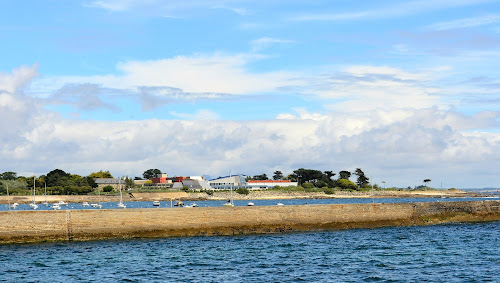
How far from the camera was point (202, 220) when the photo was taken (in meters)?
48.4

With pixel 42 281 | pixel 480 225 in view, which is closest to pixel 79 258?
pixel 42 281

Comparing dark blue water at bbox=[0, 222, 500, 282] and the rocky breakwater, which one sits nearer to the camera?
dark blue water at bbox=[0, 222, 500, 282]

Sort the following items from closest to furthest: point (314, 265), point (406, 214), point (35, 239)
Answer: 1. point (314, 265)
2. point (35, 239)
3. point (406, 214)

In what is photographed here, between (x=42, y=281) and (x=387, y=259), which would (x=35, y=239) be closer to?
(x=42, y=281)

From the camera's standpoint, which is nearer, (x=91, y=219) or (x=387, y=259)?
(x=387, y=259)

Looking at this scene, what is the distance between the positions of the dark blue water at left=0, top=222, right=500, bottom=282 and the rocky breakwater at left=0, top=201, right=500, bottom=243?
1546 millimetres

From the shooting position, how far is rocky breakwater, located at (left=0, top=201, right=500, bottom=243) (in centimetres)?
4381

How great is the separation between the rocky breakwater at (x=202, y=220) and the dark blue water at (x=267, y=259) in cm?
155

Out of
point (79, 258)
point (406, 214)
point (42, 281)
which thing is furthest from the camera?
point (406, 214)

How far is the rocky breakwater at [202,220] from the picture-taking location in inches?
1725

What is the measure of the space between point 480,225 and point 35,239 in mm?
43947

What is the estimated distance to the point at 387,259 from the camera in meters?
36.0

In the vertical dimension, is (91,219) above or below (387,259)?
above

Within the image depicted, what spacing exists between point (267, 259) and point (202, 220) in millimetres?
13707
